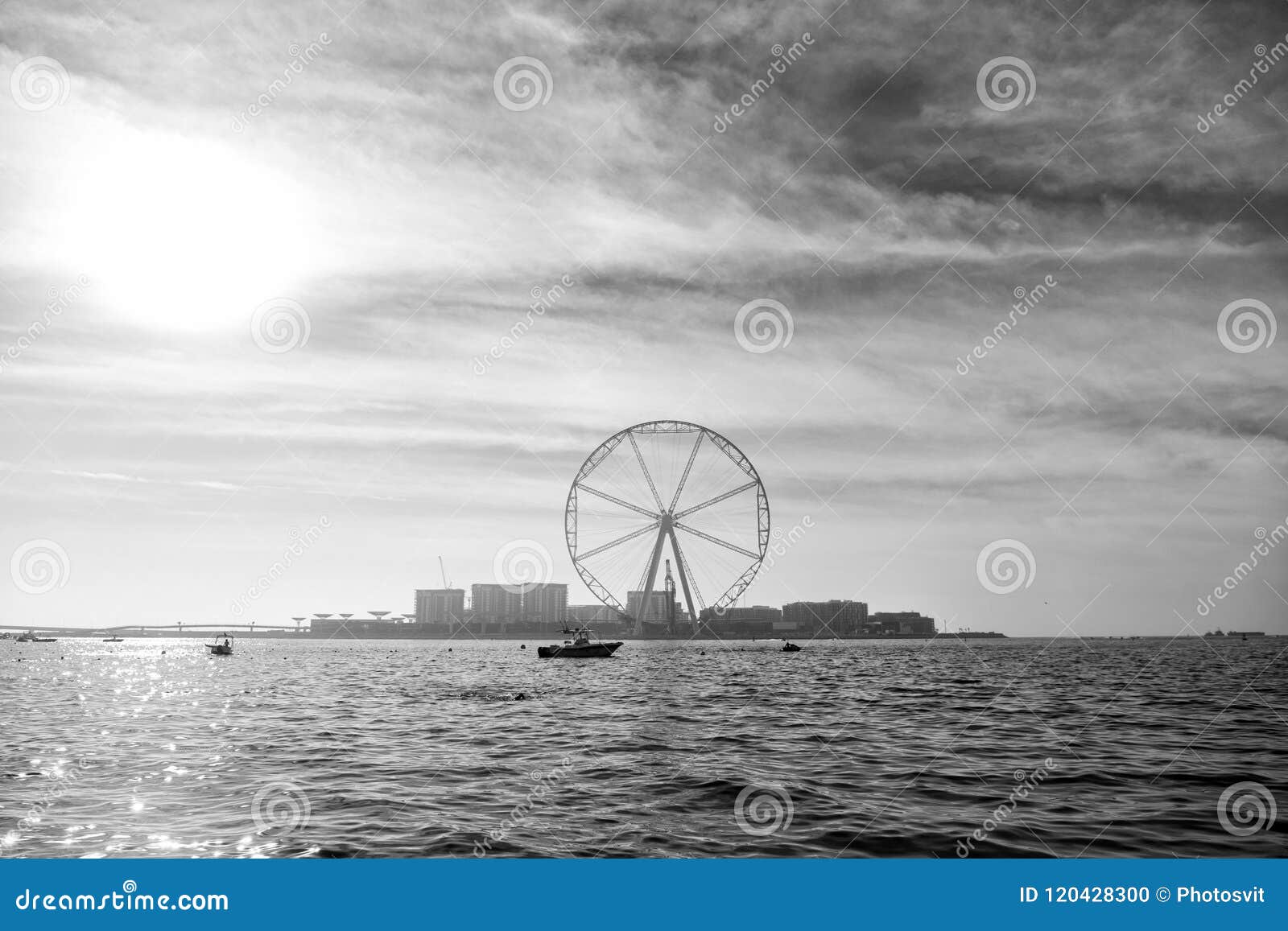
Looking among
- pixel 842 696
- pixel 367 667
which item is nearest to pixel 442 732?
pixel 842 696

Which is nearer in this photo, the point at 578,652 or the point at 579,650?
the point at 579,650

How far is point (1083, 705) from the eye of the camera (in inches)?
1795

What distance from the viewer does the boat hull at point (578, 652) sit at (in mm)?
118375

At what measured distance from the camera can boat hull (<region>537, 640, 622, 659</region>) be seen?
118 m

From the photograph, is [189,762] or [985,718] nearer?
[189,762]

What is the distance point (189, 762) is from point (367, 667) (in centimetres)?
7975

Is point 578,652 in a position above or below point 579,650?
below

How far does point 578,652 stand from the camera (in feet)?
388

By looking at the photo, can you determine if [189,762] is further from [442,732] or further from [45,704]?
[45,704]

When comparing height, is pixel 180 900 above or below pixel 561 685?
above

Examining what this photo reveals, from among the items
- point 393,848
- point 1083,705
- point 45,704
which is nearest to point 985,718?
point 1083,705

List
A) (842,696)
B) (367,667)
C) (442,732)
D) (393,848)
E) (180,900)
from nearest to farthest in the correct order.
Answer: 1. (180,900)
2. (393,848)
3. (442,732)
4. (842,696)
5. (367,667)

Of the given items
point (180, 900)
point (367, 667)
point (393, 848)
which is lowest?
point (367, 667)

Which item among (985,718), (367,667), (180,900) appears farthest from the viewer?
(367,667)
